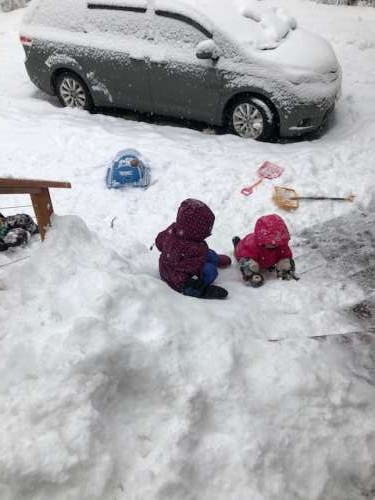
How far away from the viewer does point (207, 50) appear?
686 cm

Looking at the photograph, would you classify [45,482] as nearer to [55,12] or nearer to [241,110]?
[241,110]

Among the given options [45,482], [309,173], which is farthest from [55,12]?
[45,482]

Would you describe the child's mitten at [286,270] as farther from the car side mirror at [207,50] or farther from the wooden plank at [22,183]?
the car side mirror at [207,50]

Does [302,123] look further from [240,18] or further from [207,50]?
[240,18]

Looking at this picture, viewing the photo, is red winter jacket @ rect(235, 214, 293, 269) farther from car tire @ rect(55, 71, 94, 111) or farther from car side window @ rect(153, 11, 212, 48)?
car tire @ rect(55, 71, 94, 111)

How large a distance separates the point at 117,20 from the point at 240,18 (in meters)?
1.88

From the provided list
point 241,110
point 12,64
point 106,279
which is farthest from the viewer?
point 12,64

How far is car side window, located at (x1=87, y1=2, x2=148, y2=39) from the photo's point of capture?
24.4ft

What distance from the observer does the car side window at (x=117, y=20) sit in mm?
7434

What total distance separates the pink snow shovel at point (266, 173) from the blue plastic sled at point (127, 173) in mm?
1320

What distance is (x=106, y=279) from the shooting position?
333 centimetres

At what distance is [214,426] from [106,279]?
118 centimetres

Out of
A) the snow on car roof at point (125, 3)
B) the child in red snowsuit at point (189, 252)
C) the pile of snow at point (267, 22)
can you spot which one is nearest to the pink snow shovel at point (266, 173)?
the pile of snow at point (267, 22)

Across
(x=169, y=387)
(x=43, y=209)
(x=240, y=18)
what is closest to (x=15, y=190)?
(x=43, y=209)
